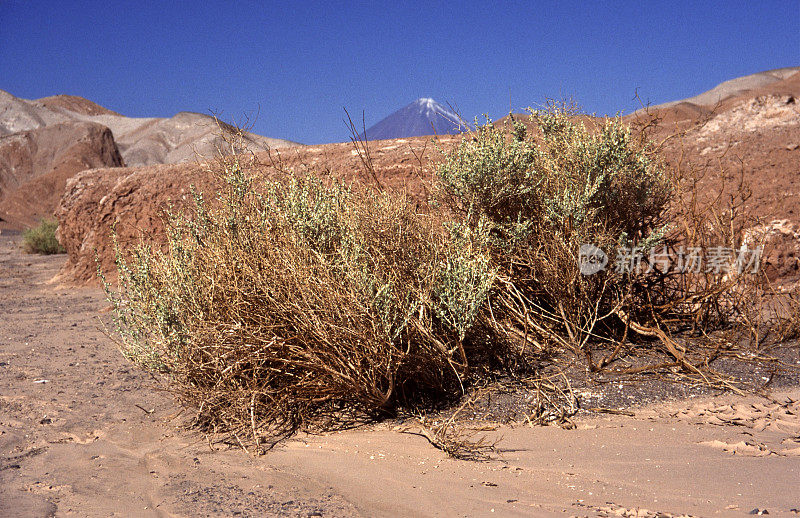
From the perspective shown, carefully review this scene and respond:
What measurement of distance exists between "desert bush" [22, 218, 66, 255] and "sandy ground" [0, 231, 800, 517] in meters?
11.6

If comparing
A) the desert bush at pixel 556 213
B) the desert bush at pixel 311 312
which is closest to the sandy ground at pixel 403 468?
the desert bush at pixel 311 312

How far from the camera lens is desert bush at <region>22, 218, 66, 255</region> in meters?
14.7

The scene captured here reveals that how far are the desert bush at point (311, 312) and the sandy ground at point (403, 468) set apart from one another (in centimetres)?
29

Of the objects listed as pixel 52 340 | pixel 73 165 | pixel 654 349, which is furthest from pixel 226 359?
pixel 73 165

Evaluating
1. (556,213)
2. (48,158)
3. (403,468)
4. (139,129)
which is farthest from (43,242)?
(139,129)

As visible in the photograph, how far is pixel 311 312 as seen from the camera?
10.9ft

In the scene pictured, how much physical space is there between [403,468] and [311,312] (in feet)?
2.94

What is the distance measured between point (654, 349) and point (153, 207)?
6914 millimetres

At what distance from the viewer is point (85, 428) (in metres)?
3.94

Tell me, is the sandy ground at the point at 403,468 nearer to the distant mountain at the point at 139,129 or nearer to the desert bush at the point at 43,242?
the desert bush at the point at 43,242

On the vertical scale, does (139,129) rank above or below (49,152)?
above

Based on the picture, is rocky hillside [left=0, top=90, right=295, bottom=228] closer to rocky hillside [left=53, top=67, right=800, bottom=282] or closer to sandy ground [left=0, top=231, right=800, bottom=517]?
rocky hillside [left=53, top=67, right=800, bottom=282]

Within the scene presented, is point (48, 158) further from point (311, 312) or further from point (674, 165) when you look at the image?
point (311, 312)

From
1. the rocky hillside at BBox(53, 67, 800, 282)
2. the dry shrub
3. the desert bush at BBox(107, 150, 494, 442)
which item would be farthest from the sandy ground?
the rocky hillside at BBox(53, 67, 800, 282)
